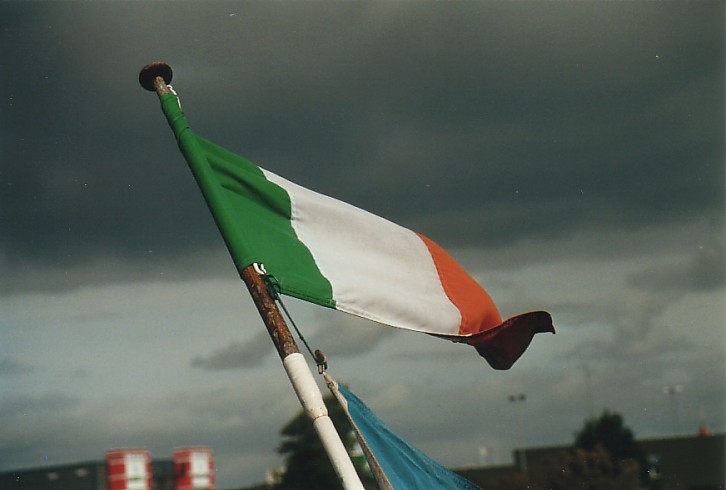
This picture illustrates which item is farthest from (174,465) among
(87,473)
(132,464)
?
(87,473)

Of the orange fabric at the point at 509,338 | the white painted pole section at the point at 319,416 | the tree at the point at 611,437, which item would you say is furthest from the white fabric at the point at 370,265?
the tree at the point at 611,437

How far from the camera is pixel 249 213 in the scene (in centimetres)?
536

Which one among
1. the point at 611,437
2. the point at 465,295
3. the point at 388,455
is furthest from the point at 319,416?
the point at 611,437

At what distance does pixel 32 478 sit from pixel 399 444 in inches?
1821

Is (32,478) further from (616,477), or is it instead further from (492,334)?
(492,334)

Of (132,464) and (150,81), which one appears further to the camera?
(132,464)

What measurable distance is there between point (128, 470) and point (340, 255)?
27149mm

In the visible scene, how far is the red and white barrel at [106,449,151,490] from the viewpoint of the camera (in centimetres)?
3097

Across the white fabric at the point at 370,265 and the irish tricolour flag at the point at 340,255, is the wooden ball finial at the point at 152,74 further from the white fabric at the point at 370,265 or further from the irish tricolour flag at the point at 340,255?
the white fabric at the point at 370,265

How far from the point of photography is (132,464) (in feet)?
103

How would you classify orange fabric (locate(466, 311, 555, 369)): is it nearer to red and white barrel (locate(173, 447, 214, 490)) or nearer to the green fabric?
the green fabric

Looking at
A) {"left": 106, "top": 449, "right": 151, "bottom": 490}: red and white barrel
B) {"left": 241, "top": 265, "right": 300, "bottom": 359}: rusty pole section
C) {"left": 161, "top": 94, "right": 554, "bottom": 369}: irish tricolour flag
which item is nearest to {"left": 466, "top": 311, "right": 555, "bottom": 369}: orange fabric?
{"left": 161, "top": 94, "right": 554, "bottom": 369}: irish tricolour flag

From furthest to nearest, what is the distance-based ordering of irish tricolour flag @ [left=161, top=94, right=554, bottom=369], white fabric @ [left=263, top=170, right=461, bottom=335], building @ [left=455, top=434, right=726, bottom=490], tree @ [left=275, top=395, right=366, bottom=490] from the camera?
building @ [left=455, top=434, right=726, bottom=490]
tree @ [left=275, top=395, right=366, bottom=490]
white fabric @ [left=263, top=170, right=461, bottom=335]
irish tricolour flag @ [left=161, top=94, right=554, bottom=369]

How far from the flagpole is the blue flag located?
0.39m
